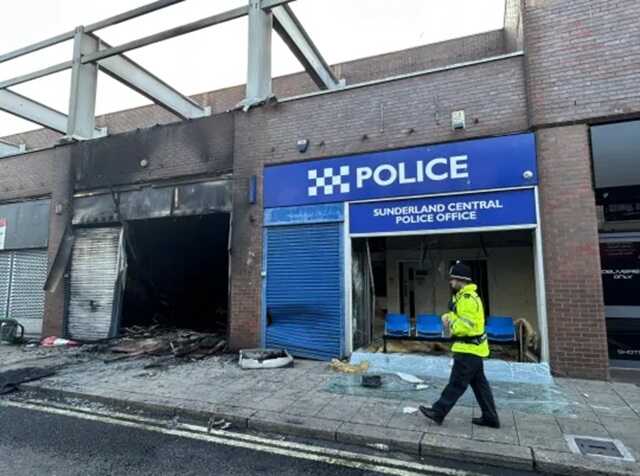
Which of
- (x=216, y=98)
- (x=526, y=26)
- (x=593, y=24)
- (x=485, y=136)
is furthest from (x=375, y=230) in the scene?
(x=216, y=98)

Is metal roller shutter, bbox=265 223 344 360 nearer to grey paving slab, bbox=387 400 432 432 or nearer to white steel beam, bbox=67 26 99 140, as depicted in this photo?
grey paving slab, bbox=387 400 432 432

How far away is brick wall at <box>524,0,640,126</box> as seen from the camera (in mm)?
6781

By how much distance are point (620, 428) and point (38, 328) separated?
14.1 meters

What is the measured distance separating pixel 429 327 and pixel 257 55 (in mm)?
7442

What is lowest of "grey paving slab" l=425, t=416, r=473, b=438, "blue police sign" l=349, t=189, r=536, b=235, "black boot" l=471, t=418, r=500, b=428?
"grey paving slab" l=425, t=416, r=473, b=438

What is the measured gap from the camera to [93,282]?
1120cm

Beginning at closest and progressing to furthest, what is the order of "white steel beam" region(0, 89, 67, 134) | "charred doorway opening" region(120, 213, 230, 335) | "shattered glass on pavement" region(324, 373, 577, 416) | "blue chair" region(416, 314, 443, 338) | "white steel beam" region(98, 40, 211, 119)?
"shattered glass on pavement" region(324, 373, 577, 416) < "blue chair" region(416, 314, 443, 338) < "charred doorway opening" region(120, 213, 230, 335) < "white steel beam" region(98, 40, 211, 119) < "white steel beam" region(0, 89, 67, 134)

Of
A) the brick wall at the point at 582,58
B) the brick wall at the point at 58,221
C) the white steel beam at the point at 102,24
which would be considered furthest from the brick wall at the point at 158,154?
the brick wall at the point at 582,58

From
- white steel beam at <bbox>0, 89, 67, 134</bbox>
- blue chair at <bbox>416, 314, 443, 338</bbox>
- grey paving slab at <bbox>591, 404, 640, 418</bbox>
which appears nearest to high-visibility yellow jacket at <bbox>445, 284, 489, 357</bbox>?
grey paving slab at <bbox>591, 404, 640, 418</bbox>

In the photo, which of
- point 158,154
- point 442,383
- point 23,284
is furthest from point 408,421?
point 23,284

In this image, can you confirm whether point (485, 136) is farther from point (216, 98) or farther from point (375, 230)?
point (216, 98)

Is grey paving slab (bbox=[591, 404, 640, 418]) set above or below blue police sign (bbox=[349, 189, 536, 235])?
below

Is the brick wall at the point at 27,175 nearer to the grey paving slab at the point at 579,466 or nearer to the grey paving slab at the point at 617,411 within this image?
the grey paving slab at the point at 579,466

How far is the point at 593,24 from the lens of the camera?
7.03m
